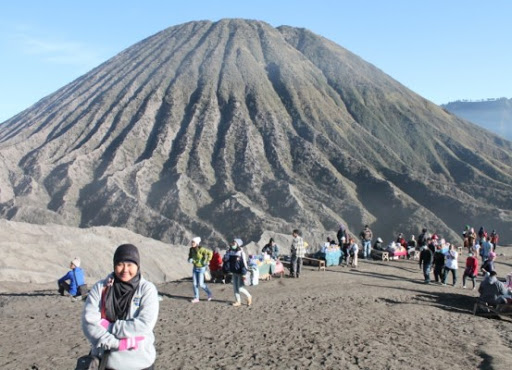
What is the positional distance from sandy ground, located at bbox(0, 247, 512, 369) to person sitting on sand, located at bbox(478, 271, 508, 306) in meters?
0.63

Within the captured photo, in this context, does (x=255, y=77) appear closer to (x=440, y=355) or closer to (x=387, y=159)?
(x=387, y=159)

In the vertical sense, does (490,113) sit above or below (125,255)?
above

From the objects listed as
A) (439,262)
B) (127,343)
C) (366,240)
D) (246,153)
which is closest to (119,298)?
(127,343)

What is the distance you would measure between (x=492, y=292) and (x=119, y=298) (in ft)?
36.4

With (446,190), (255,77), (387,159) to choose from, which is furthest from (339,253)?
(255,77)

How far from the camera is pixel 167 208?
49.0 meters

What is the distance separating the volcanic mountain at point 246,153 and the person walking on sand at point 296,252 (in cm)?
2156

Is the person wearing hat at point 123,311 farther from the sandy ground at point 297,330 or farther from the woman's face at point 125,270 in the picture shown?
the sandy ground at point 297,330

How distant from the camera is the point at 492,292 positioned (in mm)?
12164

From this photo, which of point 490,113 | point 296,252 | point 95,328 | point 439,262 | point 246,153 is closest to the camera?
point 95,328

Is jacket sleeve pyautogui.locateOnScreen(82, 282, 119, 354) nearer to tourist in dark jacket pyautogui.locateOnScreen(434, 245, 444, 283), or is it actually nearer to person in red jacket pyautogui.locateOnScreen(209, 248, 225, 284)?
person in red jacket pyautogui.locateOnScreen(209, 248, 225, 284)

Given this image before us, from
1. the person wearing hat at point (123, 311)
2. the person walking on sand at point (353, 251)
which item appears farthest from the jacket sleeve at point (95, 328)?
the person walking on sand at point (353, 251)

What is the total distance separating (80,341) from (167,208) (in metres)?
40.1

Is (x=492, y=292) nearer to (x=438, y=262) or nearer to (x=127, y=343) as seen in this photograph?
(x=438, y=262)
